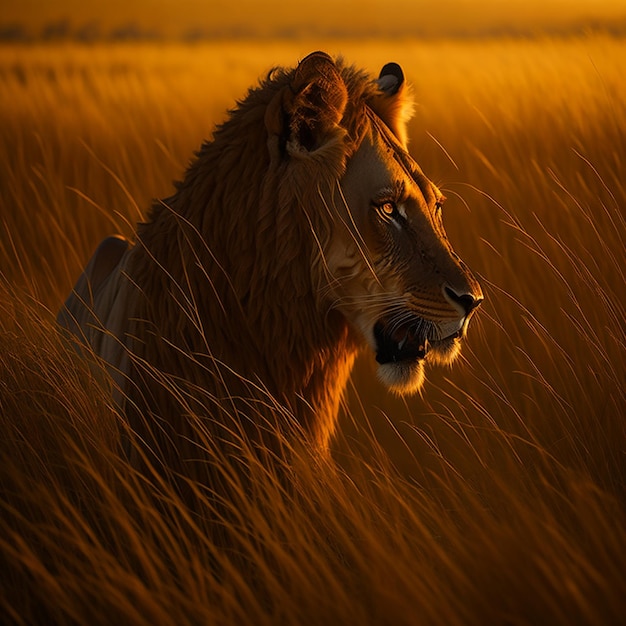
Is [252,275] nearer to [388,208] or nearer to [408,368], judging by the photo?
[388,208]

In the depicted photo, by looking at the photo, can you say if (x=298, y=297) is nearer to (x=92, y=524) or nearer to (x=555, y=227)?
(x=92, y=524)

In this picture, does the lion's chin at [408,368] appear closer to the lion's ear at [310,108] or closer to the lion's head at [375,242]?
the lion's head at [375,242]

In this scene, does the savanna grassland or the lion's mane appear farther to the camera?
the lion's mane

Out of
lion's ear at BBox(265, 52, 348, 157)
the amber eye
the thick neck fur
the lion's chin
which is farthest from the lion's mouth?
lion's ear at BBox(265, 52, 348, 157)

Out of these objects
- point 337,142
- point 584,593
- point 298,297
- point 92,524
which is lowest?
→ point 92,524

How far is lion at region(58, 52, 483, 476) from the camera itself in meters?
2.99

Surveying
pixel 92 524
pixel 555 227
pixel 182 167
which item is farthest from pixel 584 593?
pixel 182 167

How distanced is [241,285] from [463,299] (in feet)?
2.37

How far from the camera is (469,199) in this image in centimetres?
678

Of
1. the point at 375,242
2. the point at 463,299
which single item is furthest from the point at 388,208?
the point at 463,299

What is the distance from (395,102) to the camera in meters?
3.38

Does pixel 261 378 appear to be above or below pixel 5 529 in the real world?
above

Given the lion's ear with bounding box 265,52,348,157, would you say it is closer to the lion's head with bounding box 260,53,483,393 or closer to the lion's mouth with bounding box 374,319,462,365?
the lion's head with bounding box 260,53,483,393

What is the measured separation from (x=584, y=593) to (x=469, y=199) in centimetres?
492
